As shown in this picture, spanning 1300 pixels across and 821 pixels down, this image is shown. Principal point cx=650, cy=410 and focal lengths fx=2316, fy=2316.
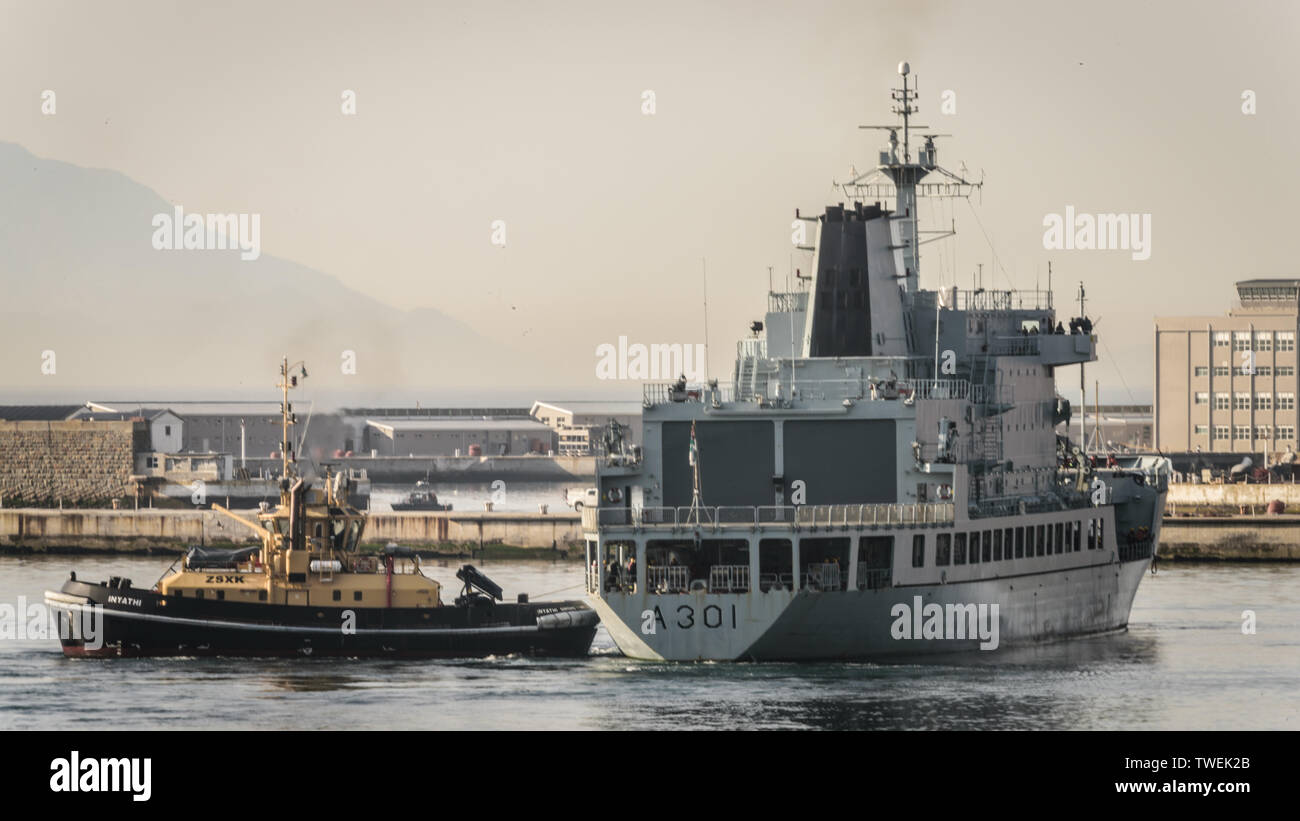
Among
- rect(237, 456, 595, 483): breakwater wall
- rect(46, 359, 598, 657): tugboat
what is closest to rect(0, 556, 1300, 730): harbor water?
rect(46, 359, 598, 657): tugboat

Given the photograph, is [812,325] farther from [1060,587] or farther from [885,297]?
[1060,587]

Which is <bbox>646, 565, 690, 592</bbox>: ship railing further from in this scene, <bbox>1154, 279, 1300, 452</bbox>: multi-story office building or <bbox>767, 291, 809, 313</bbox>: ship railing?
<bbox>1154, 279, 1300, 452</bbox>: multi-story office building

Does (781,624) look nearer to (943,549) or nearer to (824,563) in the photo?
(824,563)

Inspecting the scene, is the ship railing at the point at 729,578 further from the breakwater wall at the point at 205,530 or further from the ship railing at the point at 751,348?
the breakwater wall at the point at 205,530

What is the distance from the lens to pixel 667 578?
55.6 metres

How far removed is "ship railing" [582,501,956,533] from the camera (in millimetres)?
55594

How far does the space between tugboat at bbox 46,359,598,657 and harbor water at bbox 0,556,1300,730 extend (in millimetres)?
822

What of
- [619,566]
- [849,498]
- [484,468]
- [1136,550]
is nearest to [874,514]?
[849,498]

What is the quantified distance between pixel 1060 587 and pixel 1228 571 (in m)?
28.9

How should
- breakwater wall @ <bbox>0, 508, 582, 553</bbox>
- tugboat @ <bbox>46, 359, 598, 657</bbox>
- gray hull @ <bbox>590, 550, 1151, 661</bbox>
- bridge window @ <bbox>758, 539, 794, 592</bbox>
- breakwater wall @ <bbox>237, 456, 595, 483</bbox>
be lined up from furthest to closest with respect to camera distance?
1. breakwater wall @ <bbox>237, 456, 595, 483</bbox>
2. breakwater wall @ <bbox>0, 508, 582, 553</bbox>
3. tugboat @ <bbox>46, 359, 598, 657</bbox>
4. bridge window @ <bbox>758, 539, 794, 592</bbox>
5. gray hull @ <bbox>590, 550, 1151, 661</bbox>

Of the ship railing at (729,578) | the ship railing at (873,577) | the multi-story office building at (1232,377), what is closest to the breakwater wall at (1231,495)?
the multi-story office building at (1232,377)

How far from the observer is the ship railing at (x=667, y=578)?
55.5 m

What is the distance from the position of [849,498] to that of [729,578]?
414 cm
